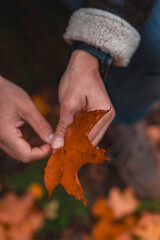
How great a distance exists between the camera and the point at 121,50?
0.91m

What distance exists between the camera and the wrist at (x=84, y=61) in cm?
89

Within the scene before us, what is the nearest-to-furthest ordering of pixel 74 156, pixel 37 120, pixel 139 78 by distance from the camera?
pixel 74 156
pixel 37 120
pixel 139 78

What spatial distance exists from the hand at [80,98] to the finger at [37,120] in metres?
0.05

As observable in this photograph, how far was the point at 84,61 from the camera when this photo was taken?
90cm

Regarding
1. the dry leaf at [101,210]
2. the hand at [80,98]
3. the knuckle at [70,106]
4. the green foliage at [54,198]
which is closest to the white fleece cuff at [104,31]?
the hand at [80,98]

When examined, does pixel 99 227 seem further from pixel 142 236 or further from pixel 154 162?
pixel 154 162

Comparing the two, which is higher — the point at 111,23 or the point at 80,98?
the point at 111,23

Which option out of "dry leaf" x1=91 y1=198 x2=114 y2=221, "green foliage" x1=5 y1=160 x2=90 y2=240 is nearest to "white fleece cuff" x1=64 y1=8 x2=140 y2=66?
"green foliage" x1=5 y1=160 x2=90 y2=240

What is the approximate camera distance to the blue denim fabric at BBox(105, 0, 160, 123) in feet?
3.28

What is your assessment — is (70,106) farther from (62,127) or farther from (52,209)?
(52,209)

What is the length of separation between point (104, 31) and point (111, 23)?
0.13 feet

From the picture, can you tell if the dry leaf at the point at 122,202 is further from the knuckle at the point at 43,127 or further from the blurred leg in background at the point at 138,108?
the knuckle at the point at 43,127

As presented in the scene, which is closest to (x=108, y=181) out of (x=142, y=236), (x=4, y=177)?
(x=142, y=236)

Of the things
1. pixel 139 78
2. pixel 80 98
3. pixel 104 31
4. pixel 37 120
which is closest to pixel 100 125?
pixel 80 98
